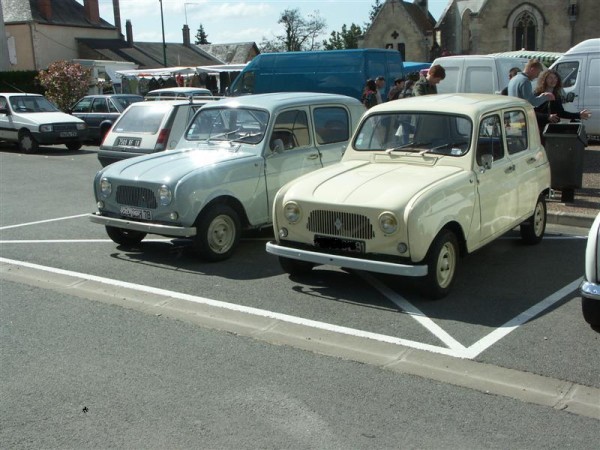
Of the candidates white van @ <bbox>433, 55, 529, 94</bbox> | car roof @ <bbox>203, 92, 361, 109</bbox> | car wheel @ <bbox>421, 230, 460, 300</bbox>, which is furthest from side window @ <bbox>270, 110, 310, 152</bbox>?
white van @ <bbox>433, 55, 529, 94</bbox>

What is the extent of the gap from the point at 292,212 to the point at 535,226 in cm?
342

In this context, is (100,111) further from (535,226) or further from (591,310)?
(591,310)

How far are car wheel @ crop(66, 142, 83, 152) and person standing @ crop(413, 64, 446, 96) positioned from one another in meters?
13.7

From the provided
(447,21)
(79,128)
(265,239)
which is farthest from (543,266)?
(447,21)

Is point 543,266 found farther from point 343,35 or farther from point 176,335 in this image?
point 343,35

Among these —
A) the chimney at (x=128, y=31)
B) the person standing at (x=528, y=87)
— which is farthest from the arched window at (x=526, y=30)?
the person standing at (x=528, y=87)

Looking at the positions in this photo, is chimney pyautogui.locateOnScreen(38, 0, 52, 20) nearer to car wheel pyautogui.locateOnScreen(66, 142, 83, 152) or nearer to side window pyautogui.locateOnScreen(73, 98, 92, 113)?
side window pyautogui.locateOnScreen(73, 98, 92, 113)

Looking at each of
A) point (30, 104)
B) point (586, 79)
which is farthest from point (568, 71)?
point (30, 104)

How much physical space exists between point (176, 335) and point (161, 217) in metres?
2.23

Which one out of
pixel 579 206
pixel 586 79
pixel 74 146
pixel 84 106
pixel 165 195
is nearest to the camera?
pixel 165 195

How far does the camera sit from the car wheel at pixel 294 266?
6969 mm

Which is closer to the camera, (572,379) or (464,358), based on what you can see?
(572,379)

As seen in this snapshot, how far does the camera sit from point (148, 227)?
7488 mm

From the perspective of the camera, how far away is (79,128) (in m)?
21.0
